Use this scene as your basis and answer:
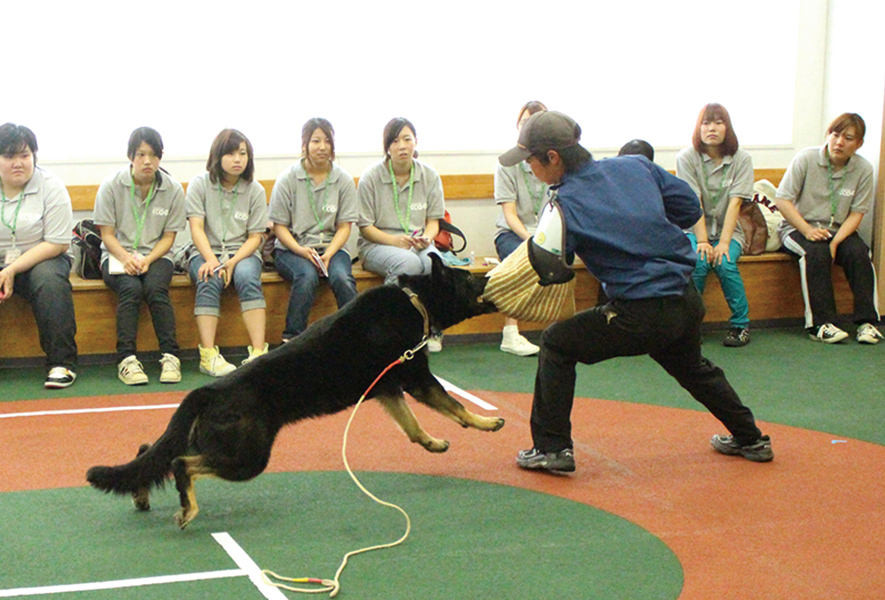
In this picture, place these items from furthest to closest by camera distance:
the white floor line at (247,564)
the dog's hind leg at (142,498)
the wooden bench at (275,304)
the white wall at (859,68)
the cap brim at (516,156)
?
the white wall at (859,68) → the wooden bench at (275,304) → the cap brim at (516,156) → the dog's hind leg at (142,498) → the white floor line at (247,564)

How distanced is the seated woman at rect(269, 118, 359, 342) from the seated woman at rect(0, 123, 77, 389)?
1.49m

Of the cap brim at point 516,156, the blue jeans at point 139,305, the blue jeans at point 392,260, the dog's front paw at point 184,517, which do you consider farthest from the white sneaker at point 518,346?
the dog's front paw at point 184,517

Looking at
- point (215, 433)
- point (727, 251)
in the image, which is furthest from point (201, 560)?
point (727, 251)

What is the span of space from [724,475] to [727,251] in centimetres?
361

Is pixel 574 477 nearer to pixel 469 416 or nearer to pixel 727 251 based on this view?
pixel 469 416

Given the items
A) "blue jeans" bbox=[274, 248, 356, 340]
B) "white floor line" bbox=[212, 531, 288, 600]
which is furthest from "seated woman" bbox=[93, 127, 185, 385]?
"white floor line" bbox=[212, 531, 288, 600]

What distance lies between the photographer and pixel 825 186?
7590 millimetres

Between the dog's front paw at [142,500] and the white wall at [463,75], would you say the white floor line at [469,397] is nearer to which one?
the dog's front paw at [142,500]

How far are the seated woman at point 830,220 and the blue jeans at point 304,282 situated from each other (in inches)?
146

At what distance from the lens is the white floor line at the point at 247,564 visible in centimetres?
291

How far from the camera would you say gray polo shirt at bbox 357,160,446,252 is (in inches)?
282

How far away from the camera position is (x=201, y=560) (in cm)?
319

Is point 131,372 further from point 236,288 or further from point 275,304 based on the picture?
point 275,304

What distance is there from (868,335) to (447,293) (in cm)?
446
